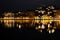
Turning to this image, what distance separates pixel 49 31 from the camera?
1.15m

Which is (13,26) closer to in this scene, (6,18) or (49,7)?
(6,18)

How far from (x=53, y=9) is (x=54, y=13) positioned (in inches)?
1.4

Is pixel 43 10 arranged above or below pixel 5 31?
above

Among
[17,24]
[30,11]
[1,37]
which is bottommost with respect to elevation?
[1,37]

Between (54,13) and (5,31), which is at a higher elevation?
(54,13)

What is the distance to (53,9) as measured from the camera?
1.16 m

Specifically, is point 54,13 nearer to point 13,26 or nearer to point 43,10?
point 43,10

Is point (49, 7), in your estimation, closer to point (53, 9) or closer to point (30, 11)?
point (53, 9)

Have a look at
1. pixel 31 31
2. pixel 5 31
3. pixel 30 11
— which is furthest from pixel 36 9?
pixel 5 31

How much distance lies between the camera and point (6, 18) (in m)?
1.11

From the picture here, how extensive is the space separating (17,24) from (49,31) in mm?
261

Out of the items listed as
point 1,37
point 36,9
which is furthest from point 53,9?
point 1,37

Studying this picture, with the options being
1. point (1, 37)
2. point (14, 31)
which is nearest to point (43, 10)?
point (14, 31)

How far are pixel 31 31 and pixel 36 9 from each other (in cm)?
18
